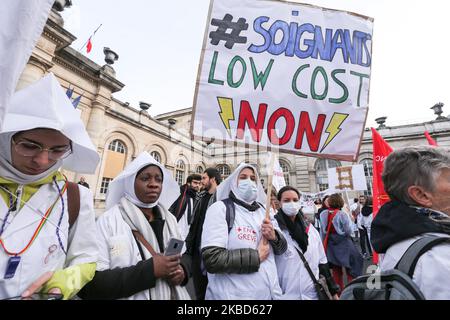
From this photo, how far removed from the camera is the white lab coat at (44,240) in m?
0.94

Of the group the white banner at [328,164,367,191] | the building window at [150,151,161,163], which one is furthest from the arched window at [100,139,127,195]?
the white banner at [328,164,367,191]

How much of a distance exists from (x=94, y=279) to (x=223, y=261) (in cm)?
86

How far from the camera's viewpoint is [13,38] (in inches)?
30.9

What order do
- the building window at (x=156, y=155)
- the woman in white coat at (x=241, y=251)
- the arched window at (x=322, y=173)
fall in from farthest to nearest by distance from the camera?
1. the arched window at (x=322, y=173)
2. the building window at (x=156, y=155)
3. the woman in white coat at (x=241, y=251)

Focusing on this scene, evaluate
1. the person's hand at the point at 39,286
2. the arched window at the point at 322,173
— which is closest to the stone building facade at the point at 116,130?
the arched window at the point at 322,173

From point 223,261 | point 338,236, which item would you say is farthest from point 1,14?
point 338,236

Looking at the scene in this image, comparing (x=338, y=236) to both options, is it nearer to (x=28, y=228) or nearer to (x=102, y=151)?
(x=28, y=228)

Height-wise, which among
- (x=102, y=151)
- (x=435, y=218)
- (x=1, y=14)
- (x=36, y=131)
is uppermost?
(x=102, y=151)

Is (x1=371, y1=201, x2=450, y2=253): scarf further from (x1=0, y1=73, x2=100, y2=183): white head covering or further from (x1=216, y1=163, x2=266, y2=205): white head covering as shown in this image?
(x1=0, y1=73, x2=100, y2=183): white head covering

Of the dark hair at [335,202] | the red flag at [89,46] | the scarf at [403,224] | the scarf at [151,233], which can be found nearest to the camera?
the scarf at [403,224]

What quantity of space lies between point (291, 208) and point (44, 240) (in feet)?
7.23

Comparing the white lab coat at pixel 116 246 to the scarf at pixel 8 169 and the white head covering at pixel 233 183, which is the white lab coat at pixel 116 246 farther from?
the white head covering at pixel 233 183

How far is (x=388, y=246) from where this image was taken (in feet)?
3.23

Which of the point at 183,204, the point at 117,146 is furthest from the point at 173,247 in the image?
the point at 117,146
